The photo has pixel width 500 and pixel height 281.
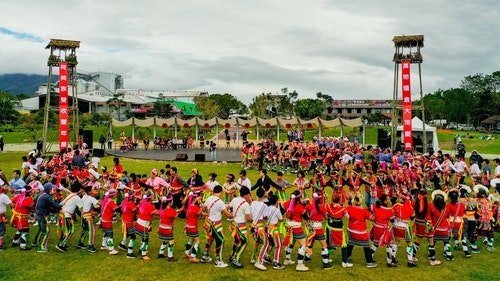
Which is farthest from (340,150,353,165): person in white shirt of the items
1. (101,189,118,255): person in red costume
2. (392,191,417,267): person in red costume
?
(101,189,118,255): person in red costume

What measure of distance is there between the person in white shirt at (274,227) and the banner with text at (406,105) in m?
21.6

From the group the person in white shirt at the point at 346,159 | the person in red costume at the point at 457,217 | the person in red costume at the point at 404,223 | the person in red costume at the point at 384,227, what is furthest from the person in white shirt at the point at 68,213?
the person in white shirt at the point at 346,159

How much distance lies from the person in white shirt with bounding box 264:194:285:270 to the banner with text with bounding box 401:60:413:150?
71.0 ft

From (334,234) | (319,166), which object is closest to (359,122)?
(319,166)

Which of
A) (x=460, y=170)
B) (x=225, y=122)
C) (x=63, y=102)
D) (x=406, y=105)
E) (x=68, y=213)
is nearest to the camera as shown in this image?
(x=68, y=213)

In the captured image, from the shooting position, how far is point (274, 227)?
356 inches

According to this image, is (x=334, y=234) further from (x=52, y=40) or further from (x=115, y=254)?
(x=52, y=40)

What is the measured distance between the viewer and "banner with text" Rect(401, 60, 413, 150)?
94.2 feet

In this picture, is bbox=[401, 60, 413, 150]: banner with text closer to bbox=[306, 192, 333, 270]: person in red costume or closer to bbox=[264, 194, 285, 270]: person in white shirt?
bbox=[306, 192, 333, 270]: person in red costume

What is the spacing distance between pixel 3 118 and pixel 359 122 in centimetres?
5225

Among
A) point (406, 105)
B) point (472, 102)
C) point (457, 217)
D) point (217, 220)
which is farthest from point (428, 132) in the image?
point (472, 102)

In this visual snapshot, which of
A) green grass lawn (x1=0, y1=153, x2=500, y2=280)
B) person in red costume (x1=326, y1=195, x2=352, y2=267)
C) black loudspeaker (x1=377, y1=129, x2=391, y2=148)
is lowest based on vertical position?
green grass lawn (x1=0, y1=153, x2=500, y2=280)

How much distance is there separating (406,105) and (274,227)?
22.7 meters

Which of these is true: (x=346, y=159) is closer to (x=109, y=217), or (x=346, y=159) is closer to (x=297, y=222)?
(x=297, y=222)
